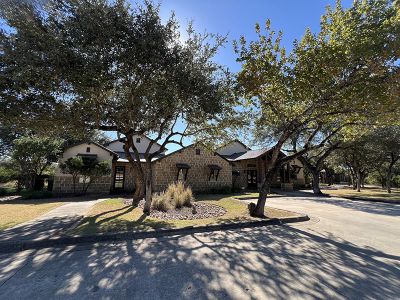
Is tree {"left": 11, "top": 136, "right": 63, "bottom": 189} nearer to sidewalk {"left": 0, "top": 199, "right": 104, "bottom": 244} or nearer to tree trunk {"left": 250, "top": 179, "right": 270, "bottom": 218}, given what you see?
sidewalk {"left": 0, "top": 199, "right": 104, "bottom": 244}

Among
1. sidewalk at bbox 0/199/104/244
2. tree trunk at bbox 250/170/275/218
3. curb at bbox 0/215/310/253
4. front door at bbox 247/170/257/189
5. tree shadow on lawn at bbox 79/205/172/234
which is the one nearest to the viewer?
curb at bbox 0/215/310/253

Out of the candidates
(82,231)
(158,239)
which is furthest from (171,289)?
(82,231)

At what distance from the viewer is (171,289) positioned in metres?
3.91

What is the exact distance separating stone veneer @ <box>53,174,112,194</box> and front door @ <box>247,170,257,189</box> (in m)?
15.9

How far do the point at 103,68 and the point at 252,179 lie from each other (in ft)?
78.5

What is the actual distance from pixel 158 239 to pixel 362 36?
9.17 m

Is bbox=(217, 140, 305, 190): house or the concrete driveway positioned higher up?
bbox=(217, 140, 305, 190): house

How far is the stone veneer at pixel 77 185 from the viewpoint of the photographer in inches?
792

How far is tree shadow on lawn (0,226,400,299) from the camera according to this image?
3.81m

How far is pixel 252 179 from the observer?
2900 cm

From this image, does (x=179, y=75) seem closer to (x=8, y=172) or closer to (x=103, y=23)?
(x=103, y=23)

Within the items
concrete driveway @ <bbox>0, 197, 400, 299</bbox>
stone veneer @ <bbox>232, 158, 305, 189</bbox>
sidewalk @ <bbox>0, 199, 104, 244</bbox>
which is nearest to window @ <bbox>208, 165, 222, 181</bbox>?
stone veneer @ <bbox>232, 158, 305, 189</bbox>

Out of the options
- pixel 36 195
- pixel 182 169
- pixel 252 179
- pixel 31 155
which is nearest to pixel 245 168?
pixel 252 179

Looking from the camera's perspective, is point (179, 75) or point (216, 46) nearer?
point (179, 75)
